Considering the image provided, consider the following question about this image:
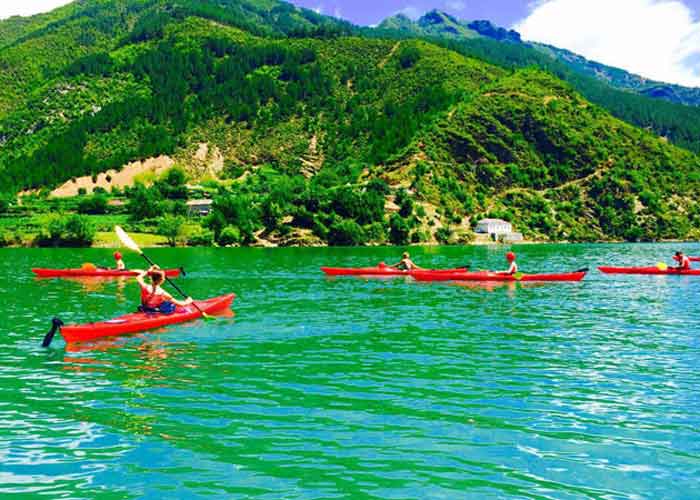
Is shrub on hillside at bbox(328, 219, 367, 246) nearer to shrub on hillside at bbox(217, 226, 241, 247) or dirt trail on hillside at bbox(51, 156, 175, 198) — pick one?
shrub on hillside at bbox(217, 226, 241, 247)

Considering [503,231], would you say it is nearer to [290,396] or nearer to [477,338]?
[477,338]

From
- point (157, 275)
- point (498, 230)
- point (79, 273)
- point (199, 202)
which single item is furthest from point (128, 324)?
point (199, 202)

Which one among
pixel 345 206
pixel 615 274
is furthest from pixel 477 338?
pixel 345 206

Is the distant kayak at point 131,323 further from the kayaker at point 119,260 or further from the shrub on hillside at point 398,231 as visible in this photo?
the shrub on hillside at point 398,231

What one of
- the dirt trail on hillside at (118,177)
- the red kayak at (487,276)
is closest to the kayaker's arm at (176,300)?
the red kayak at (487,276)

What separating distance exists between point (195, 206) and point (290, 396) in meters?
144

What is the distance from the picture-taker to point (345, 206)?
135125mm

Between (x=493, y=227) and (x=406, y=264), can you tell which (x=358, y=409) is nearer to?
(x=406, y=264)

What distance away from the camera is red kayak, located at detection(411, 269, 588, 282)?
45.7 metres

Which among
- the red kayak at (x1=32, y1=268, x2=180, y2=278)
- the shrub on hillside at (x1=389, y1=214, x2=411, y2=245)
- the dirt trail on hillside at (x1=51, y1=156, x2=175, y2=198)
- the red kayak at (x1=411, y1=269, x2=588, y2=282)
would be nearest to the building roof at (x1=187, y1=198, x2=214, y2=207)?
the dirt trail on hillside at (x1=51, y1=156, x2=175, y2=198)

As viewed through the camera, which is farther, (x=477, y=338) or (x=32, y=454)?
(x=477, y=338)

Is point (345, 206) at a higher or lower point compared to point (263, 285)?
higher

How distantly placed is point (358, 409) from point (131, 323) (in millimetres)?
12808

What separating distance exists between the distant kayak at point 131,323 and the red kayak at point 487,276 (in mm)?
21642
